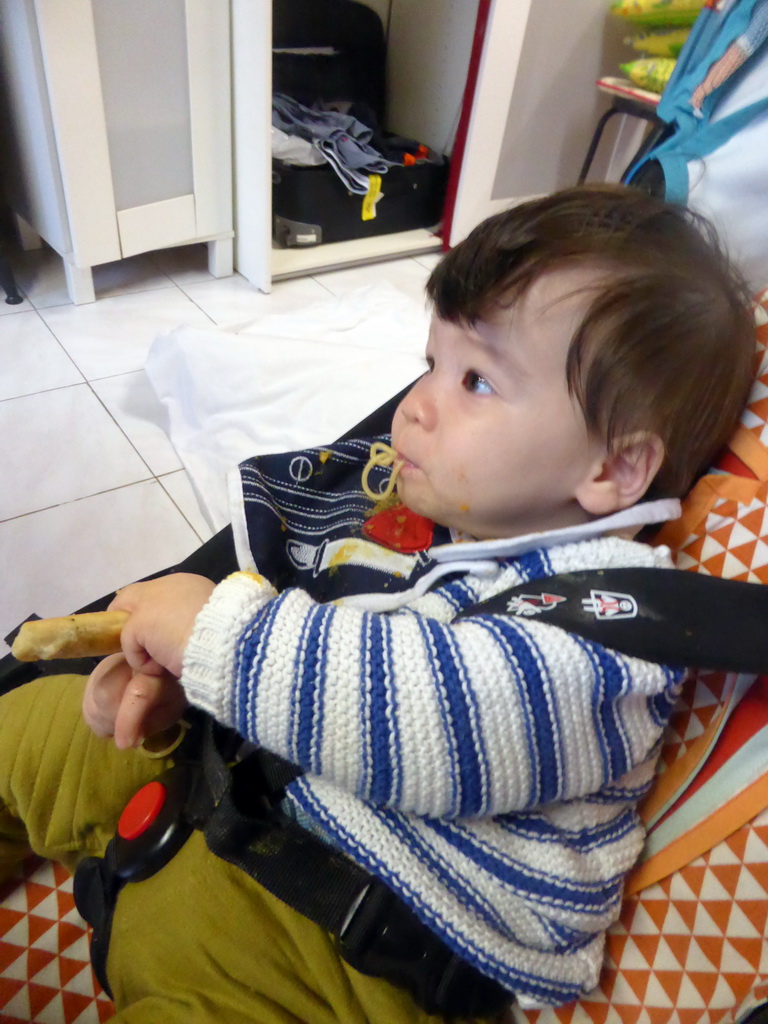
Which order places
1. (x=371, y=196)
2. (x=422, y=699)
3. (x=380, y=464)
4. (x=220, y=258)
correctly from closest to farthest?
(x=422, y=699) → (x=380, y=464) → (x=220, y=258) → (x=371, y=196)

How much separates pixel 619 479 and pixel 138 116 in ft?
4.72

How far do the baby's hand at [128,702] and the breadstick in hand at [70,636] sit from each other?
36 mm

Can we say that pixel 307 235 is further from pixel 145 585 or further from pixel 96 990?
pixel 96 990

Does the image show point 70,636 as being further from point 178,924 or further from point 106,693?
point 178,924

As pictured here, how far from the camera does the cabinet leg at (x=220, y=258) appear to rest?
72.2 inches

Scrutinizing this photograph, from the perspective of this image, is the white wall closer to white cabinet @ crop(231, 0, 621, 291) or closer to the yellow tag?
white cabinet @ crop(231, 0, 621, 291)

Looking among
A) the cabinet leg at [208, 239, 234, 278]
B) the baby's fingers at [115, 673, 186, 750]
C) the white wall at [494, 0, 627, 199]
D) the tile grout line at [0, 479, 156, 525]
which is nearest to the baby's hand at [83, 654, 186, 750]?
the baby's fingers at [115, 673, 186, 750]

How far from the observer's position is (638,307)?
49 cm

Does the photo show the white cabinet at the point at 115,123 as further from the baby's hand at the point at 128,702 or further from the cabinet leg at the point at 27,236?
the baby's hand at the point at 128,702

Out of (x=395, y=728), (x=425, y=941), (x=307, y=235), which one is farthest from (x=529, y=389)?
(x=307, y=235)

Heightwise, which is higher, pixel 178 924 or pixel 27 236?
pixel 178 924

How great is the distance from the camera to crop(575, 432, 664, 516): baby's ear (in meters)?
0.53

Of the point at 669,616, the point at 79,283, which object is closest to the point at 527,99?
the point at 79,283

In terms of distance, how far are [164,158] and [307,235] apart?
0.46 metres
